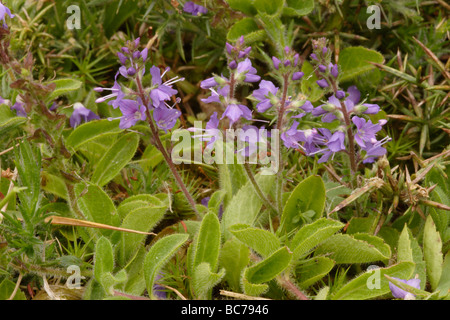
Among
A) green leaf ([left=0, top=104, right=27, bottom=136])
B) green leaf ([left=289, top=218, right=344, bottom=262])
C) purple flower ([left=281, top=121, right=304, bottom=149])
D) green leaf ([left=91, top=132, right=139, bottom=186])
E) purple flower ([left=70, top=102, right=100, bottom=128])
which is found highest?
purple flower ([left=70, top=102, right=100, bottom=128])

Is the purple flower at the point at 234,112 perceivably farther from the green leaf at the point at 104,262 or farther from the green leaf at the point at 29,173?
the green leaf at the point at 29,173

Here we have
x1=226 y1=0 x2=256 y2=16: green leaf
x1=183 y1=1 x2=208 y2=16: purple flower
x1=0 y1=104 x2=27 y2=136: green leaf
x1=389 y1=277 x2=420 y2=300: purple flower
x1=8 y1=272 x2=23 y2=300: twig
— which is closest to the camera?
x1=389 y1=277 x2=420 y2=300: purple flower

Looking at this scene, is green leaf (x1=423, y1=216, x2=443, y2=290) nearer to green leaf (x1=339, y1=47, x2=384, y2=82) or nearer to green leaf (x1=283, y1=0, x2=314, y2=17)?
green leaf (x1=339, y1=47, x2=384, y2=82)

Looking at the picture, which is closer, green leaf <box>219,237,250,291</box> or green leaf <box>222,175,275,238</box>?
green leaf <box>219,237,250,291</box>

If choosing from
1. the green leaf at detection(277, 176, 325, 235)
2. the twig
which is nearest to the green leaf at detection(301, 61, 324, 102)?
the green leaf at detection(277, 176, 325, 235)

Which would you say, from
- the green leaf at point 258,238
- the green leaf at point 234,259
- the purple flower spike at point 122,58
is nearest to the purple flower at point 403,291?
the green leaf at point 258,238

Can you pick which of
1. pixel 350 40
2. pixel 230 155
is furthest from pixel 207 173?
pixel 350 40

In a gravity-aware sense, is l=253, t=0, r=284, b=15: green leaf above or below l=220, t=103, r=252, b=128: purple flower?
above
